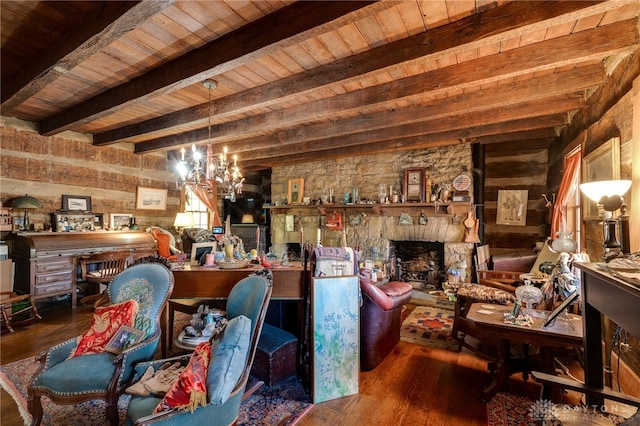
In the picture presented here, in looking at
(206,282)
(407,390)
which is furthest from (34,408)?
(407,390)

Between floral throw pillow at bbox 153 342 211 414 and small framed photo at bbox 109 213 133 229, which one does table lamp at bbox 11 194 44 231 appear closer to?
small framed photo at bbox 109 213 133 229

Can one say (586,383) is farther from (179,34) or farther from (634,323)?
(179,34)

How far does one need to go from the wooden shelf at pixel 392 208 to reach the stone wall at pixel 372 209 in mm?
19

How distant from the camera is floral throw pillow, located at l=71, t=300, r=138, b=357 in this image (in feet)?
6.09

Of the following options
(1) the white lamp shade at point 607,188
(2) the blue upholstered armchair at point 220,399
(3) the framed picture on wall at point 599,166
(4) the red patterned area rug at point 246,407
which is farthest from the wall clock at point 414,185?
(2) the blue upholstered armchair at point 220,399

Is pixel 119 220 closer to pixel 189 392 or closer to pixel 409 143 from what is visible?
pixel 189 392

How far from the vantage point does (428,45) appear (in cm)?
204

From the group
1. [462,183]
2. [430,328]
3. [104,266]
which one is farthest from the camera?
[462,183]

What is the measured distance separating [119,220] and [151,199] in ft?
2.24

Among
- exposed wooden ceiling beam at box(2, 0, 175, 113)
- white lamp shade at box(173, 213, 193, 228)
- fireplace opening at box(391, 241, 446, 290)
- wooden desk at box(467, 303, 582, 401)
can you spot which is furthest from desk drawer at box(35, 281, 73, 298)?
fireplace opening at box(391, 241, 446, 290)

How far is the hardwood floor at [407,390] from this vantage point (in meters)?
1.93

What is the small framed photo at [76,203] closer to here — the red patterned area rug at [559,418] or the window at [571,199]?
the red patterned area rug at [559,418]

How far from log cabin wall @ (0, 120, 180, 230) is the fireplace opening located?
4.89 meters

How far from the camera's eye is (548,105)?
3.21 meters
